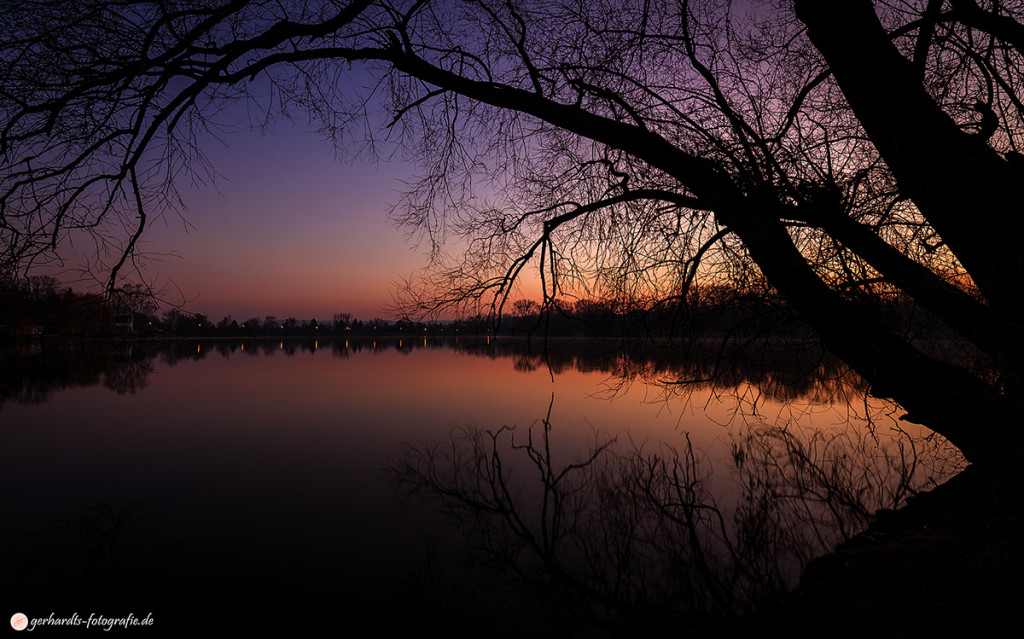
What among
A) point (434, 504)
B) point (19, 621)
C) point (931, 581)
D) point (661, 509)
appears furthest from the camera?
point (434, 504)

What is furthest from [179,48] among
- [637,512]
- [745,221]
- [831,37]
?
[637,512]

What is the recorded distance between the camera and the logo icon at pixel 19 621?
269 centimetres

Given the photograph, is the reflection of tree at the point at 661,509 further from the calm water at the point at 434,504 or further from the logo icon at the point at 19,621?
the logo icon at the point at 19,621

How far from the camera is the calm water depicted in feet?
10.2

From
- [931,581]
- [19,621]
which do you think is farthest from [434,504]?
[931,581]

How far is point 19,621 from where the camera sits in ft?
8.95

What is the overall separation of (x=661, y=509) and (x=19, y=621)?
4.35 meters

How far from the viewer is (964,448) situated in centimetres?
277

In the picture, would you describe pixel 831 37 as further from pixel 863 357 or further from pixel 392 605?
pixel 392 605

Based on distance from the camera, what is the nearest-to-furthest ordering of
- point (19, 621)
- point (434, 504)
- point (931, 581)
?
point (931, 581) < point (19, 621) < point (434, 504)

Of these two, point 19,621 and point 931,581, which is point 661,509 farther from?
point 19,621

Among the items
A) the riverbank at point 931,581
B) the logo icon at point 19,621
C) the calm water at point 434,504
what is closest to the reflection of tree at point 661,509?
the calm water at point 434,504

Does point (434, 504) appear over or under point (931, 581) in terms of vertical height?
under

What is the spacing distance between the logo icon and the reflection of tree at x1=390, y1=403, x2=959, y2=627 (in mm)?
2557
